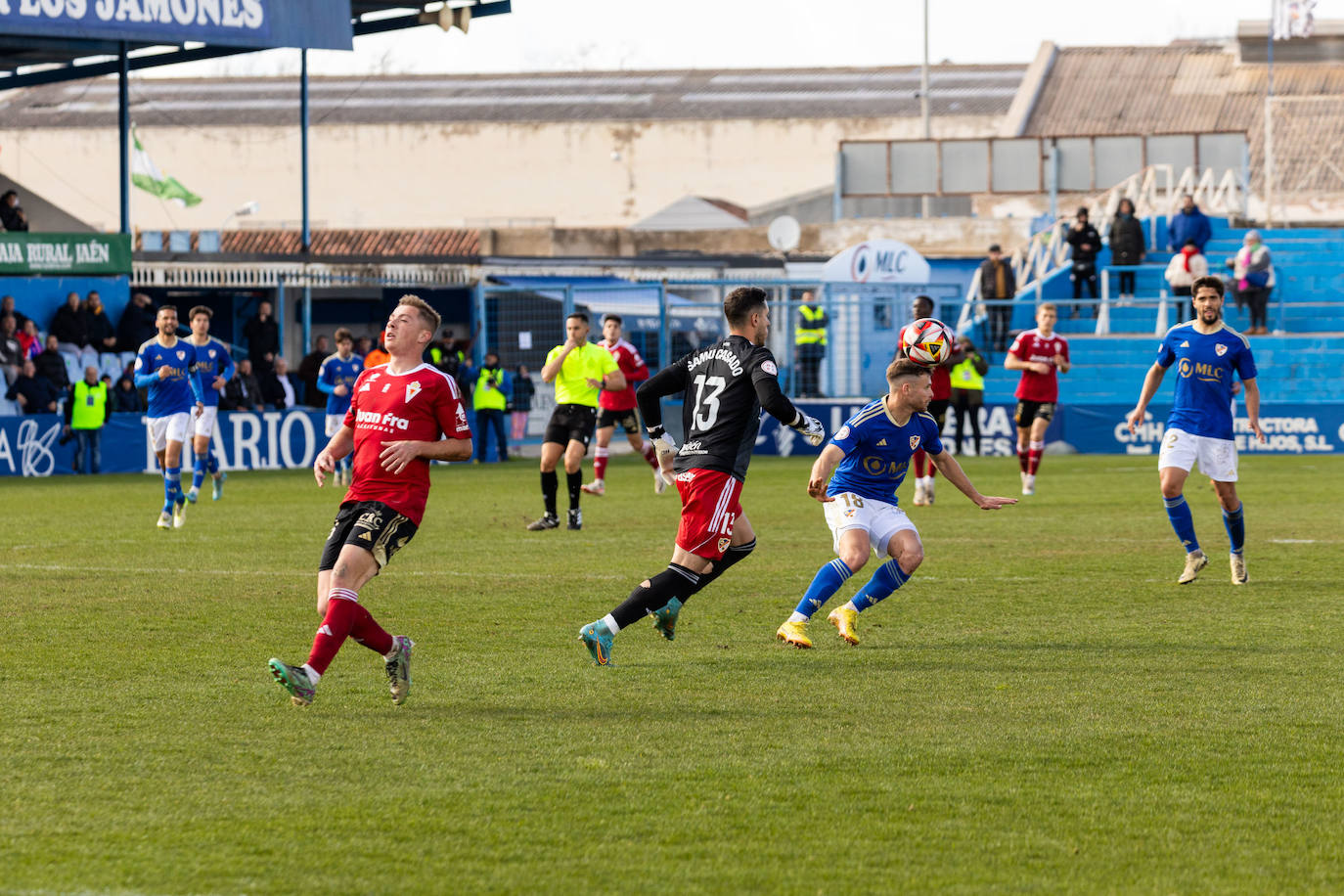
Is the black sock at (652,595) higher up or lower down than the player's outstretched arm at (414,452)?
lower down

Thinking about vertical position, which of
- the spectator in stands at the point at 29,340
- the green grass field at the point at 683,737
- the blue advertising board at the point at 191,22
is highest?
the blue advertising board at the point at 191,22

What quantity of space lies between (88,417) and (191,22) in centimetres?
669

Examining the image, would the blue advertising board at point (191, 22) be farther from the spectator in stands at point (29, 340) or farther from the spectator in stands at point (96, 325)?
the spectator in stands at point (29, 340)

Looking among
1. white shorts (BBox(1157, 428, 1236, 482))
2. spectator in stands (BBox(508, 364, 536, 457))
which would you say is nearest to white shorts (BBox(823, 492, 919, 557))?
white shorts (BBox(1157, 428, 1236, 482))

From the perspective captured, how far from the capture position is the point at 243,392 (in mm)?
26688

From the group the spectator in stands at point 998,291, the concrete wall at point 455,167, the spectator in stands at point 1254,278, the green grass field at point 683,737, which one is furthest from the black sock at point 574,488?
the concrete wall at point 455,167

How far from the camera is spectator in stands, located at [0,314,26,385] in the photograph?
81.2 feet

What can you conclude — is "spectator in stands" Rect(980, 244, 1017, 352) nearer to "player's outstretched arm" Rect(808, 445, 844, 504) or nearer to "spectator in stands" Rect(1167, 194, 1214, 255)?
"spectator in stands" Rect(1167, 194, 1214, 255)

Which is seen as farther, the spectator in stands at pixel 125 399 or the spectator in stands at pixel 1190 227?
the spectator in stands at pixel 1190 227

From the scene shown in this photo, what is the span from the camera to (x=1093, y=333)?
3344 centimetres

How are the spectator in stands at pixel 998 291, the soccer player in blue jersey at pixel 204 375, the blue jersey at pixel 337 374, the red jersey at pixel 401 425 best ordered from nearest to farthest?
1. the red jersey at pixel 401 425
2. the soccer player in blue jersey at pixel 204 375
3. the blue jersey at pixel 337 374
4. the spectator in stands at pixel 998 291

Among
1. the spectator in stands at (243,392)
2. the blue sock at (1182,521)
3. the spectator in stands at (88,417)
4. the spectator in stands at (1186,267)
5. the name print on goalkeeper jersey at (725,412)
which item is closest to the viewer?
the name print on goalkeeper jersey at (725,412)

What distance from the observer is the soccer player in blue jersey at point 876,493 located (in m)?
9.02

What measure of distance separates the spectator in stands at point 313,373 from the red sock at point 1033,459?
11550 millimetres
